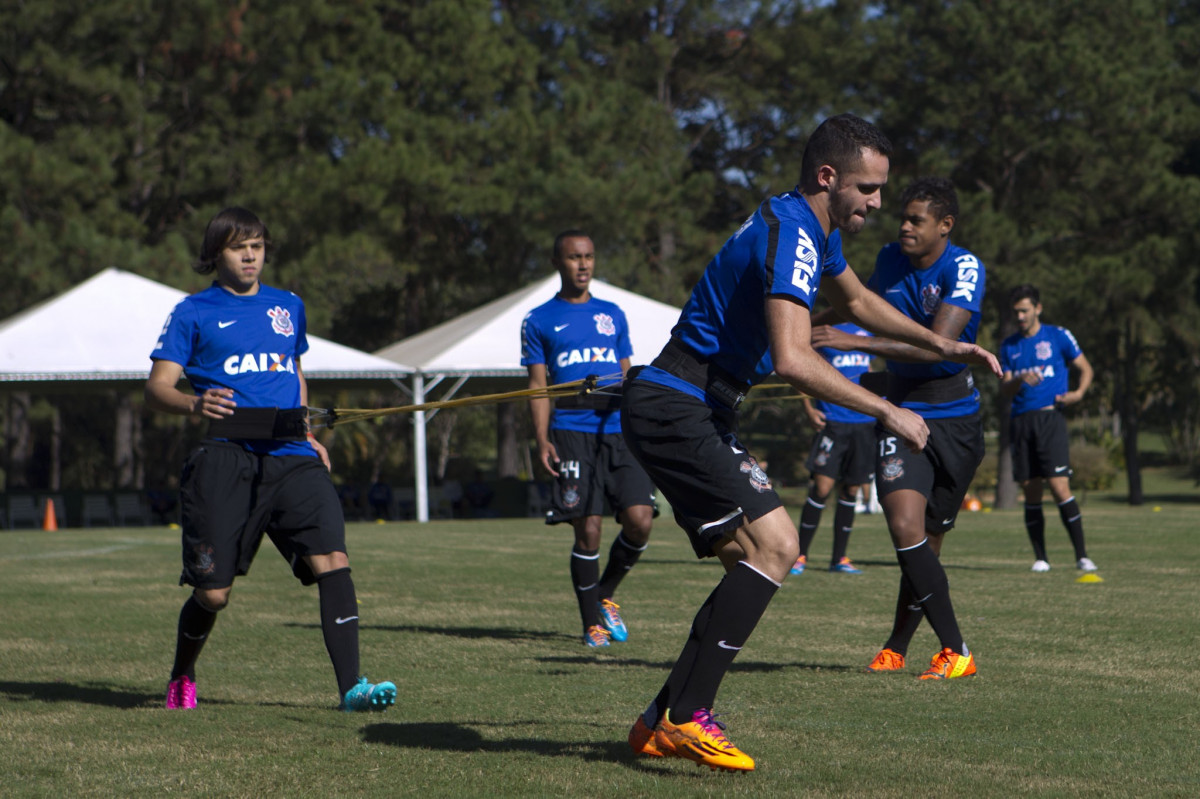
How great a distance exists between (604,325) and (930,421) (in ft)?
7.00

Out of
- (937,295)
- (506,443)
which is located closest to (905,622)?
(937,295)

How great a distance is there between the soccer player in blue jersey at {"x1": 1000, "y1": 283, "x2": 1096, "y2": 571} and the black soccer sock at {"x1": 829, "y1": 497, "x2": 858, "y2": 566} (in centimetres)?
146

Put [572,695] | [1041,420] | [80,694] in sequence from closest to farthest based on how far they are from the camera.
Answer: [572,695]
[80,694]
[1041,420]

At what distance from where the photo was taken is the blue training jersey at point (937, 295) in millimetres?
6473

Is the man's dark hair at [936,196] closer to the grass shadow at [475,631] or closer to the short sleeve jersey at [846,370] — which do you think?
the grass shadow at [475,631]

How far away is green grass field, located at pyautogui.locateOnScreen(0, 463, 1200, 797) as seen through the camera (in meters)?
4.30

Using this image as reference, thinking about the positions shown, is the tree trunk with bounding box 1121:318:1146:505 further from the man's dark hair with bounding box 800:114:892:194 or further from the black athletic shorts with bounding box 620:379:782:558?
the black athletic shorts with bounding box 620:379:782:558

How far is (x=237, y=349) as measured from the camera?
18.3ft

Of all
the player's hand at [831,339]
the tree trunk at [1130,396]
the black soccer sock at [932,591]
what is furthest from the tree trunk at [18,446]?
the player's hand at [831,339]

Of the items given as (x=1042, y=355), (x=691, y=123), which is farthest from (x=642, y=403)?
(x=691, y=123)

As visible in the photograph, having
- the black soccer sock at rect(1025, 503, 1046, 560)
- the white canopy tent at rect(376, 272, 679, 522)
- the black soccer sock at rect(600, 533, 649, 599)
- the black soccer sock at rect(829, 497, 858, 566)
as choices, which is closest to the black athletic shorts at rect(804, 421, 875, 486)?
the black soccer sock at rect(829, 497, 858, 566)

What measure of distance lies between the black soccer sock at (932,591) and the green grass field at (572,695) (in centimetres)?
25

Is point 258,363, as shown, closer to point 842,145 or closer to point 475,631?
point 842,145

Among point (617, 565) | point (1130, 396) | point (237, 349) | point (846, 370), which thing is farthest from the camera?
point (1130, 396)
